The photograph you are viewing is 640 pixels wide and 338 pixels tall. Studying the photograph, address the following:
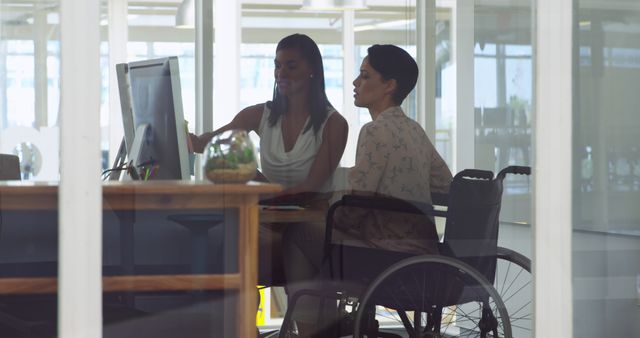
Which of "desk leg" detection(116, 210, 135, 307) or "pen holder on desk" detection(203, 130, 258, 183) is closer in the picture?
"pen holder on desk" detection(203, 130, 258, 183)

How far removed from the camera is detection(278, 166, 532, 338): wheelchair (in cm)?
322

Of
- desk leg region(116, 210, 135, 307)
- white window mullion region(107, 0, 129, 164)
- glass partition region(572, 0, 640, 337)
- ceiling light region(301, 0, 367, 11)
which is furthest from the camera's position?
ceiling light region(301, 0, 367, 11)

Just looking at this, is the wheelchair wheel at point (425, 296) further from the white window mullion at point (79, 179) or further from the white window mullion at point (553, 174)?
the white window mullion at point (79, 179)

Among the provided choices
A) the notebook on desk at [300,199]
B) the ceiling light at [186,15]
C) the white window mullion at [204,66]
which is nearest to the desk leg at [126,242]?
the notebook on desk at [300,199]

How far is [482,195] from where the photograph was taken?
325 centimetres

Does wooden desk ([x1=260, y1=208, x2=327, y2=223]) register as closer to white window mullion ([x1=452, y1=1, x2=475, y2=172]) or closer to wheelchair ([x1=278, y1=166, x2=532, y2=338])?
wheelchair ([x1=278, y1=166, x2=532, y2=338])

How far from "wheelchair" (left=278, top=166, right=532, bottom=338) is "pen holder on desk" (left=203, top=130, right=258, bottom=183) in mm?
832

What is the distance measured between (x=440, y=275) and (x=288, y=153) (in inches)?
26.5

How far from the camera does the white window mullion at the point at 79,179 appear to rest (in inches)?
99.0

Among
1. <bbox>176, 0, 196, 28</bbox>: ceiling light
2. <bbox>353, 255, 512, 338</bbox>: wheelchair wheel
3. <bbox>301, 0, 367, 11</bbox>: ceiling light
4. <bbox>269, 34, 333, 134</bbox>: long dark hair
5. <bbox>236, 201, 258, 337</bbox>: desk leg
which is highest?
<bbox>301, 0, 367, 11</bbox>: ceiling light

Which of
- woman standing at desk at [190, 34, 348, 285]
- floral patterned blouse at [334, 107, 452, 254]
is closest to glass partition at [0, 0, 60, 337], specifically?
woman standing at desk at [190, 34, 348, 285]

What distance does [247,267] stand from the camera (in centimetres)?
249

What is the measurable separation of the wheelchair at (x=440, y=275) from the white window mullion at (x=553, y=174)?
14 cm

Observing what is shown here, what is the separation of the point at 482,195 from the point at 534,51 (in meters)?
0.52
